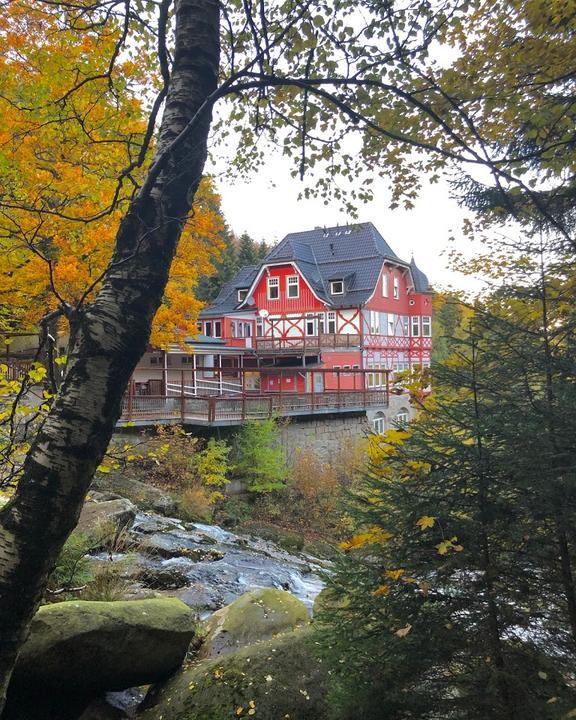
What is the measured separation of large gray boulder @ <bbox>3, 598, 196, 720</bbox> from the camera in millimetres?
3777

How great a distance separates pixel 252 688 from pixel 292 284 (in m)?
28.9

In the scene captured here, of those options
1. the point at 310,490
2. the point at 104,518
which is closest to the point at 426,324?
the point at 310,490

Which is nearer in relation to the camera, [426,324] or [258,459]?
[258,459]

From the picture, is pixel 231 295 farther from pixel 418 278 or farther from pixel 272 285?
pixel 418 278

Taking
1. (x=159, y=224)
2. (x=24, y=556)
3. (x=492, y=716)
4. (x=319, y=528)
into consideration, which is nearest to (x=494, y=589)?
(x=492, y=716)

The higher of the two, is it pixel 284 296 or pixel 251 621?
pixel 284 296

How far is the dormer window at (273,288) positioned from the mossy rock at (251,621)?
89.3 feet

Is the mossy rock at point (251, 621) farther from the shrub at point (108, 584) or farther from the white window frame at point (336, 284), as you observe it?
the white window frame at point (336, 284)

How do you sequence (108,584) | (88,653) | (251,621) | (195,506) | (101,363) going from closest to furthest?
(101,363) < (88,653) < (251,621) < (108,584) < (195,506)

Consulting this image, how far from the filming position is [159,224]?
8.05 ft

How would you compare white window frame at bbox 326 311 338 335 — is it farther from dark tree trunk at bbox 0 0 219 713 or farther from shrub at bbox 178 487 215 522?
dark tree trunk at bbox 0 0 219 713

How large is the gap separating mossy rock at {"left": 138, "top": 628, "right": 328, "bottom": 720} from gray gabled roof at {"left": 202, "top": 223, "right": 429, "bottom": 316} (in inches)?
1056

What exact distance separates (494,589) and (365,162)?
3251 millimetres

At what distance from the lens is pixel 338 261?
109 feet
